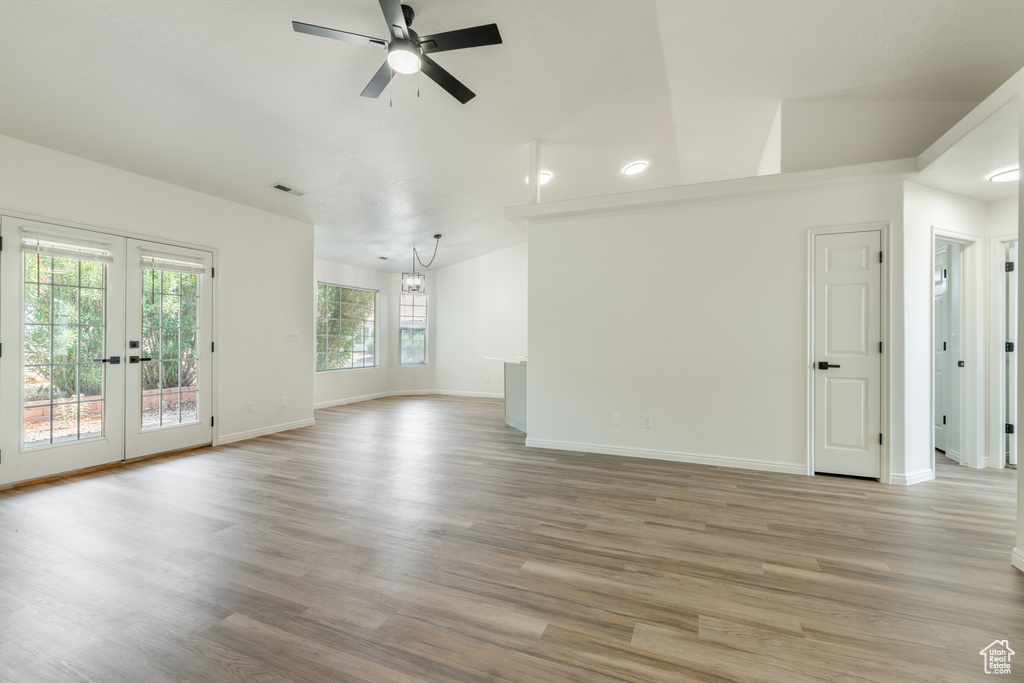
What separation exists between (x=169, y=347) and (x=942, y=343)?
8302 millimetres

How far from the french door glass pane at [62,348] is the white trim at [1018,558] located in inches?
271

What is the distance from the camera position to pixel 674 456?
417 centimetres

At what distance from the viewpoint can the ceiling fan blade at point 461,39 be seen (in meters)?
2.35

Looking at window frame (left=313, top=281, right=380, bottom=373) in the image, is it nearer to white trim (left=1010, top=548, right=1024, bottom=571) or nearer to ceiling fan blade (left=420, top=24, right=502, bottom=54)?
ceiling fan blade (left=420, top=24, right=502, bottom=54)

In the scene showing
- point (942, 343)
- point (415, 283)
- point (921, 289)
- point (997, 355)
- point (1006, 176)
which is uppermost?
point (1006, 176)

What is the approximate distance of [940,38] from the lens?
113 inches

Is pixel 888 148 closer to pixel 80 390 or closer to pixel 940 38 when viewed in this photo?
pixel 940 38

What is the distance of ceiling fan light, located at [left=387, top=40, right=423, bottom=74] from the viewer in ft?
7.98

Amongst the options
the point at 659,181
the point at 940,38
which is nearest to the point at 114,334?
the point at 659,181

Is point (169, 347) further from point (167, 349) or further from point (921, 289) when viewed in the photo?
point (921, 289)

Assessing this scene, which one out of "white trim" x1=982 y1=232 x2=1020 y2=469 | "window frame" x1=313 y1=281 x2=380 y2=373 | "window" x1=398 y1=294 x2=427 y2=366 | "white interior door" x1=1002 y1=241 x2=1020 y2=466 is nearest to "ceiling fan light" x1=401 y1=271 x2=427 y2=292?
"window frame" x1=313 y1=281 x2=380 y2=373

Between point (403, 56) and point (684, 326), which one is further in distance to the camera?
point (684, 326)

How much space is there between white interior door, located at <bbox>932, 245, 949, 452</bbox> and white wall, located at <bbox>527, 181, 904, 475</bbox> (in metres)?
1.60

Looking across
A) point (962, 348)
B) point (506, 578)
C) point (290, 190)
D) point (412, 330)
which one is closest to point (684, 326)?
point (962, 348)
